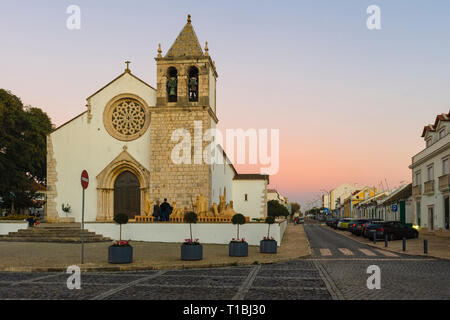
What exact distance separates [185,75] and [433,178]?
21272mm

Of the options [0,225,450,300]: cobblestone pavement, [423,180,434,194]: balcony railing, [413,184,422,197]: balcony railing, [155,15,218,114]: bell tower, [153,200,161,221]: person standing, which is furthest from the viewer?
[413,184,422,197]: balcony railing

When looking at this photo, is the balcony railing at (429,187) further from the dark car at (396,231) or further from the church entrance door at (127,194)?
the church entrance door at (127,194)

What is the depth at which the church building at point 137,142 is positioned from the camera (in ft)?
92.3

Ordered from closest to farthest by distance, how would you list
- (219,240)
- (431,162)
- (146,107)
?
(219,240) < (146,107) < (431,162)

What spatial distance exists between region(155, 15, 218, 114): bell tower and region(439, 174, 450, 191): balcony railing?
17312 millimetres

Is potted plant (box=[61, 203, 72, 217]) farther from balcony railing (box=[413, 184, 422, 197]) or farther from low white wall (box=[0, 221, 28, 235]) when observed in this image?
balcony railing (box=[413, 184, 422, 197])

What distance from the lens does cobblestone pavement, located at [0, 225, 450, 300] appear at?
29.1 ft

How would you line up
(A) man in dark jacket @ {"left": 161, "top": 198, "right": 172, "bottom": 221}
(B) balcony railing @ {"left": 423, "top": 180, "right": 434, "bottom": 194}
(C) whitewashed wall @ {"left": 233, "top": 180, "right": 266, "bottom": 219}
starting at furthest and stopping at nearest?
(C) whitewashed wall @ {"left": 233, "top": 180, "right": 266, "bottom": 219} < (B) balcony railing @ {"left": 423, "top": 180, "right": 434, "bottom": 194} < (A) man in dark jacket @ {"left": 161, "top": 198, "right": 172, "bottom": 221}

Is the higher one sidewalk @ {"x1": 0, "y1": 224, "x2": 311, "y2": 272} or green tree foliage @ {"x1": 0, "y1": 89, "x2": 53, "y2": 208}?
green tree foliage @ {"x1": 0, "y1": 89, "x2": 53, "y2": 208}

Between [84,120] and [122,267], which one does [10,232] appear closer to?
[84,120]

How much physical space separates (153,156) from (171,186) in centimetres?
227

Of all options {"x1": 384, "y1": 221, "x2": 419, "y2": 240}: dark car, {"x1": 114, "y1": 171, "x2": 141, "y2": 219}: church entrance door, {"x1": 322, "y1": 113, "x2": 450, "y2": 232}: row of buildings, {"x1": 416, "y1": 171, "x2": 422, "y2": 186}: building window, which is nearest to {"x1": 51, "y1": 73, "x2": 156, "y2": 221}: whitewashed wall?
{"x1": 114, "y1": 171, "x2": 141, "y2": 219}: church entrance door
